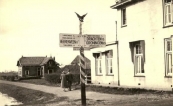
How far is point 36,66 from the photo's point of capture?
71.3m

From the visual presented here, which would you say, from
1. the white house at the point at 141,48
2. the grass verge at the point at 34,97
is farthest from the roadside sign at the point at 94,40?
the white house at the point at 141,48

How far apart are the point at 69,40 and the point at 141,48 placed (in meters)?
9.20

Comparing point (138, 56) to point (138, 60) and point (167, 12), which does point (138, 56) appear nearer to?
point (138, 60)

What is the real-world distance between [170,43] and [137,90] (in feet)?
11.9

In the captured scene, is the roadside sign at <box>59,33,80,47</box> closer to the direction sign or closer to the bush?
the direction sign

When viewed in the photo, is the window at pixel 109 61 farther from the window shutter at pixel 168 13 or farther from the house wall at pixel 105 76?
the window shutter at pixel 168 13

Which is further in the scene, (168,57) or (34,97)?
(34,97)

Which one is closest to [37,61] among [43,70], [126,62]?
[43,70]

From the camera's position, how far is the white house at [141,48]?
1706 cm

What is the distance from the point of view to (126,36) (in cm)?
2098

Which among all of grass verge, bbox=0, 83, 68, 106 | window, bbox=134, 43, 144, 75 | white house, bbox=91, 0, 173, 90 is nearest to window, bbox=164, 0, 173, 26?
white house, bbox=91, 0, 173, 90

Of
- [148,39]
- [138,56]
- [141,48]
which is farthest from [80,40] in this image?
[138,56]

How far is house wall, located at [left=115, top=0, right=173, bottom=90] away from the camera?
17.3 m

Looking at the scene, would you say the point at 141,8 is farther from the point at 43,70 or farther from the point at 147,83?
the point at 43,70
